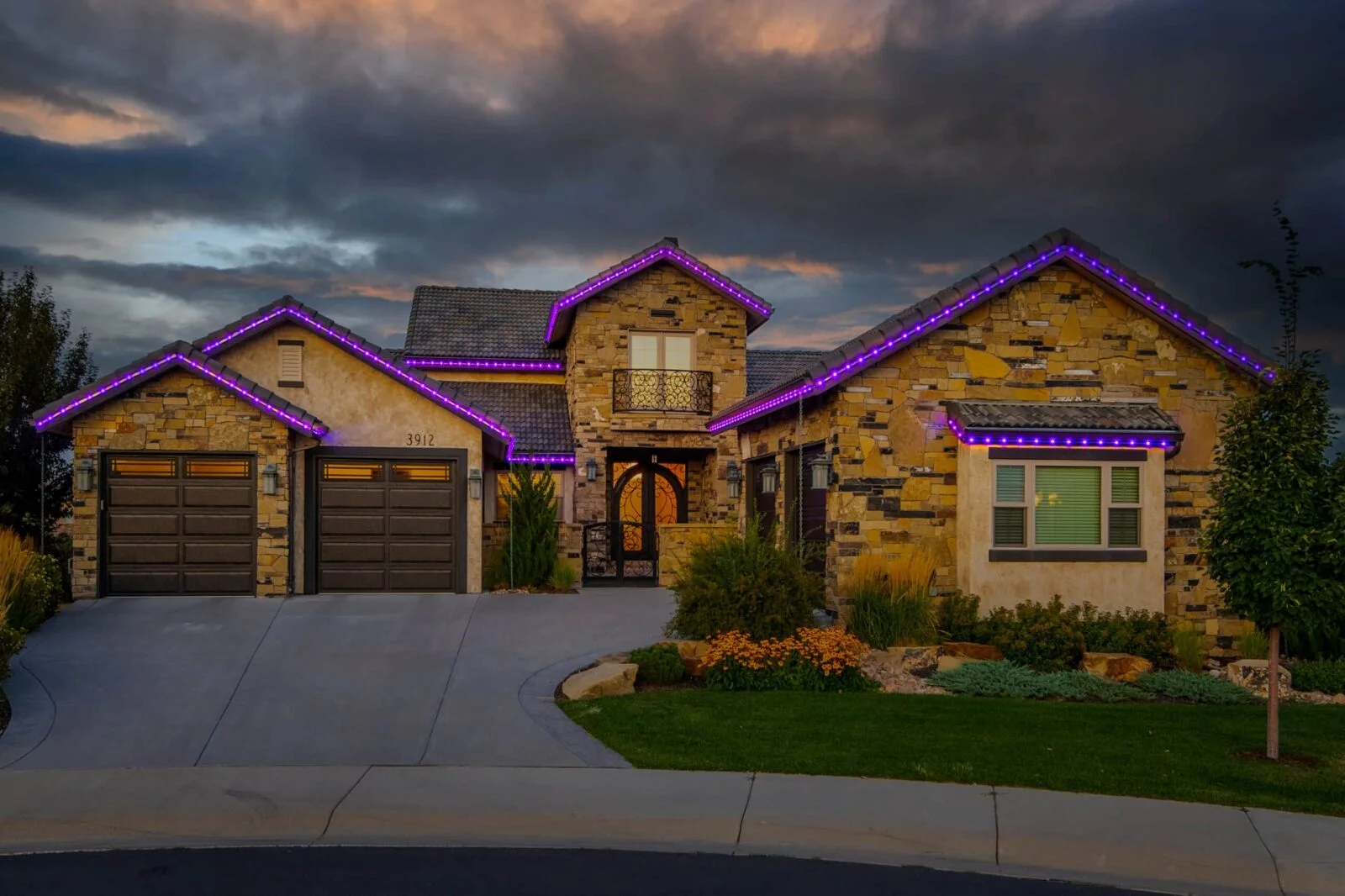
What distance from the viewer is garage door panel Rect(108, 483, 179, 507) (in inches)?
681

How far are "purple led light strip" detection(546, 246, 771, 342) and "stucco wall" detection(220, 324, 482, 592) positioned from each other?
743 cm

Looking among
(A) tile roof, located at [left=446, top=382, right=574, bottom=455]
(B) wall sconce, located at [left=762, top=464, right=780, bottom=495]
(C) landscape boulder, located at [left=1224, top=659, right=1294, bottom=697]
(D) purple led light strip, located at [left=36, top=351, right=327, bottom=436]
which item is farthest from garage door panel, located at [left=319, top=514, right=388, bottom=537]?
(C) landscape boulder, located at [left=1224, top=659, right=1294, bottom=697]

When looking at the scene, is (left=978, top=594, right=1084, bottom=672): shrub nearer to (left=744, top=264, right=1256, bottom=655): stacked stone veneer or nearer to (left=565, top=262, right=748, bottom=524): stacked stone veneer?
(left=744, top=264, right=1256, bottom=655): stacked stone veneer

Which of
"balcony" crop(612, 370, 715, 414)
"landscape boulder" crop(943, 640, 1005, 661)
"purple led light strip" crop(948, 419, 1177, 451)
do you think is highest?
"balcony" crop(612, 370, 715, 414)

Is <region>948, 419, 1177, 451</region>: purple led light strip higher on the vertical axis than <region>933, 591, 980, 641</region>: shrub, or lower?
higher

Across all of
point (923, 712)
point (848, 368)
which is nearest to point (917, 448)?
point (848, 368)

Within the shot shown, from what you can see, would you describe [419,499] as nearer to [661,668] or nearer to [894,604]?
[661,668]

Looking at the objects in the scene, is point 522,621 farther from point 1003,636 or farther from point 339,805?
point 339,805

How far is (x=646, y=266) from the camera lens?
26312 millimetres

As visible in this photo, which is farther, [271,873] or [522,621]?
[522,621]

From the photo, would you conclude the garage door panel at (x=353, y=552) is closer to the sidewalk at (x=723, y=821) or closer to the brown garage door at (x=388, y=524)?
the brown garage door at (x=388, y=524)

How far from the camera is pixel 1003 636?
557 inches

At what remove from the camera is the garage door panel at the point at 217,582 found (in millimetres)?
17453

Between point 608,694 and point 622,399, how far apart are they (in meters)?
14.6
